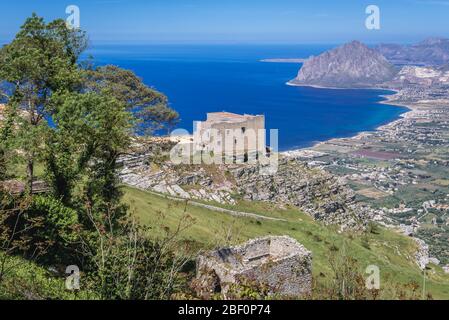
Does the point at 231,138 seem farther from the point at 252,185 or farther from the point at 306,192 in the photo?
the point at 306,192

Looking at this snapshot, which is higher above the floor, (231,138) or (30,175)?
(30,175)

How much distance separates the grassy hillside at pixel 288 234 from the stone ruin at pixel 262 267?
1819 millimetres

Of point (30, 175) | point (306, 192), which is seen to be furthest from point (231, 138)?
point (30, 175)

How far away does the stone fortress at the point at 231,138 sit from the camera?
4516 cm

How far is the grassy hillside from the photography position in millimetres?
25609

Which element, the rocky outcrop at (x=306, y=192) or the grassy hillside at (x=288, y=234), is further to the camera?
the rocky outcrop at (x=306, y=192)

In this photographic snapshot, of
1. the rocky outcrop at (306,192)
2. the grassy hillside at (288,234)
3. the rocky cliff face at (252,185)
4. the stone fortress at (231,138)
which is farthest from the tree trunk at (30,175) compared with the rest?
the stone fortress at (231,138)

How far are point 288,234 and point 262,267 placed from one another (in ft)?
52.0

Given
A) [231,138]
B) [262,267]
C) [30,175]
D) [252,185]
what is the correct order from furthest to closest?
[231,138] < [252,185] < [30,175] < [262,267]

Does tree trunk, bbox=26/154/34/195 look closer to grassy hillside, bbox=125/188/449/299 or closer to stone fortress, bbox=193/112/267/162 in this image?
grassy hillside, bbox=125/188/449/299

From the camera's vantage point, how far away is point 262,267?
1622 cm

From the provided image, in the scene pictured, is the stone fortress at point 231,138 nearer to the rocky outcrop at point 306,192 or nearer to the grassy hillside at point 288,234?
the rocky outcrop at point 306,192

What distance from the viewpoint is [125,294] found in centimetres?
1336
